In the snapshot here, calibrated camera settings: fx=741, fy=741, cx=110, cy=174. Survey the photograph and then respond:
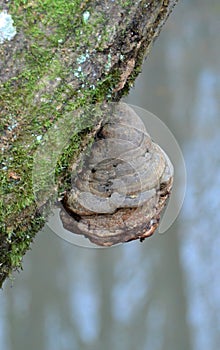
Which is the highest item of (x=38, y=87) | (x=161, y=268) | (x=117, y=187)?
(x=38, y=87)

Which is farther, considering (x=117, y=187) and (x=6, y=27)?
(x=117, y=187)

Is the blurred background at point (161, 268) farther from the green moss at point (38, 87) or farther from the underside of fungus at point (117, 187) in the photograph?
the green moss at point (38, 87)

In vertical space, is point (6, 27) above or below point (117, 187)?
above

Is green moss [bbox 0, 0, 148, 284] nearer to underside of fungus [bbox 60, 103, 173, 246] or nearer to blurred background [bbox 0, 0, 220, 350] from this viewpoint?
underside of fungus [bbox 60, 103, 173, 246]

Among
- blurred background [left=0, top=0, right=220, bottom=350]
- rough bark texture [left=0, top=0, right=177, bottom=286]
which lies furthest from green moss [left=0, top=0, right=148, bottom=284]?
blurred background [left=0, top=0, right=220, bottom=350]

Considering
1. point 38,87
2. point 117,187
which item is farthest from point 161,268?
point 38,87

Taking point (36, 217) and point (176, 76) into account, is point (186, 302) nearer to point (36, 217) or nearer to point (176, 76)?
point (176, 76)

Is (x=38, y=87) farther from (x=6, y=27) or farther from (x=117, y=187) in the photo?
(x=117, y=187)
